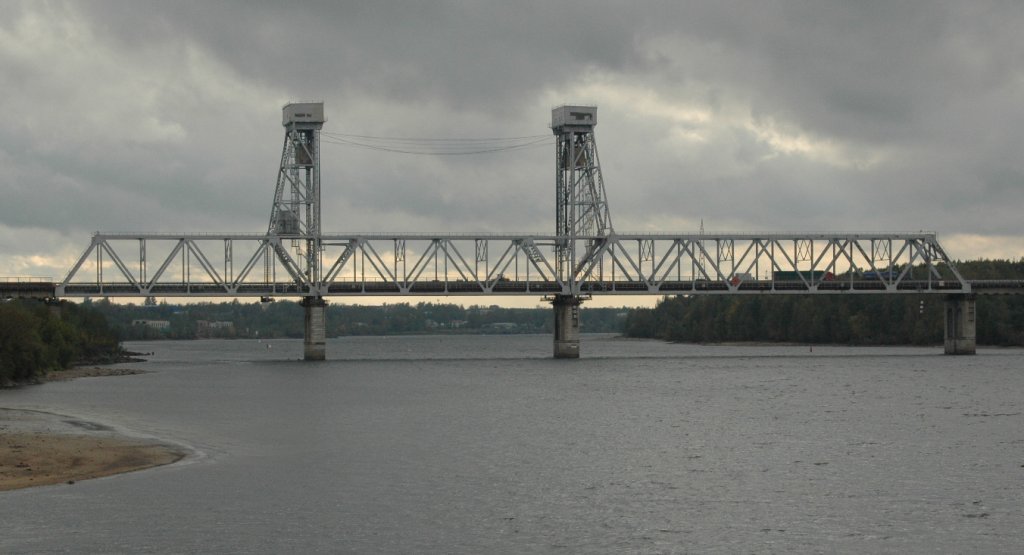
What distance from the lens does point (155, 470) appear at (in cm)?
5000

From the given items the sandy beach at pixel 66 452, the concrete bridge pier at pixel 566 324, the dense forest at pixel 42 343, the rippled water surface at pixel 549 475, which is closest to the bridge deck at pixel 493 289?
the concrete bridge pier at pixel 566 324

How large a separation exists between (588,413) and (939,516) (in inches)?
1615

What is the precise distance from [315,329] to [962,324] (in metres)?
86.3

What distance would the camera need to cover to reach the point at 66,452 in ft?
174

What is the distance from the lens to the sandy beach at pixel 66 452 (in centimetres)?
4694

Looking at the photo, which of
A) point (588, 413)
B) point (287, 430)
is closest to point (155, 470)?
point (287, 430)

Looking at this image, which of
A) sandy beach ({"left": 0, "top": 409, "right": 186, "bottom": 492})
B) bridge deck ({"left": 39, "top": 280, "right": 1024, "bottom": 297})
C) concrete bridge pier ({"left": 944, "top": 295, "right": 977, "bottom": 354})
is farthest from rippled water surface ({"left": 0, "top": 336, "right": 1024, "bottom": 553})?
concrete bridge pier ({"left": 944, "top": 295, "right": 977, "bottom": 354})

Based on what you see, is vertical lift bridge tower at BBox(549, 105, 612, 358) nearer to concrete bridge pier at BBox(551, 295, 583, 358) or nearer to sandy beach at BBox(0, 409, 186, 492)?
concrete bridge pier at BBox(551, 295, 583, 358)

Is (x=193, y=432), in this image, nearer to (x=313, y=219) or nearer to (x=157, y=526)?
(x=157, y=526)

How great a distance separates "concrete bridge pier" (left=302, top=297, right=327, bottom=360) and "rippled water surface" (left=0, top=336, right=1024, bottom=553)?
51.4m

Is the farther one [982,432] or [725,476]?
[982,432]

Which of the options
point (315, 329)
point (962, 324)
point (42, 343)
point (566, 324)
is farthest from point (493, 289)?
point (962, 324)

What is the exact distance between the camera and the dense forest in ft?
337

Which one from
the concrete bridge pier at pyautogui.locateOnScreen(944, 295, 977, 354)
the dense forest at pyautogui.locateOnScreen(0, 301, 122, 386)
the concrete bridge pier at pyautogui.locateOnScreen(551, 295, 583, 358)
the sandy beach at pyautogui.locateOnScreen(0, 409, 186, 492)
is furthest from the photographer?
the concrete bridge pier at pyautogui.locateOnScreen(944, 295, 977, 354)
